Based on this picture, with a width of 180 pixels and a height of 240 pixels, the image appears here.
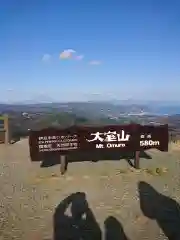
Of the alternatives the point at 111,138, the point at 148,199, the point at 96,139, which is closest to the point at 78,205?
the point at 148,199

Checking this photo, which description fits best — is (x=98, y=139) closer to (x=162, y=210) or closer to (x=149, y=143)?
(x=149, y=143)

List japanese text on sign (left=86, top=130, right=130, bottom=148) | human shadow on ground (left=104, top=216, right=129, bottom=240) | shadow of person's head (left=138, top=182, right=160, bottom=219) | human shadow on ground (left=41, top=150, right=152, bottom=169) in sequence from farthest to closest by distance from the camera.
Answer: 1. human shadow on ground (left=41, top=150, right=152, bottom=169)
2. japanese text on sign (left=86, top=130, right=130, bottom=148)
3. shadow of person's head (left=138, top=182, right=160, bottom=219)
4. human shadow on ground (left=104, top=216, right=129, bottom=240)

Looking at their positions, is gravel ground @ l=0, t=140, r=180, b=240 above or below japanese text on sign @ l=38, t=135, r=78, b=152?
below

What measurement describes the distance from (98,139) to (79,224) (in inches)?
157

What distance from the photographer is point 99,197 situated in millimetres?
7719

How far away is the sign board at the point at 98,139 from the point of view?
31.3 feet

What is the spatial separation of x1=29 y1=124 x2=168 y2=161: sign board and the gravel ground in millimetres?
778

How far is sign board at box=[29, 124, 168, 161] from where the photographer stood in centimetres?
953

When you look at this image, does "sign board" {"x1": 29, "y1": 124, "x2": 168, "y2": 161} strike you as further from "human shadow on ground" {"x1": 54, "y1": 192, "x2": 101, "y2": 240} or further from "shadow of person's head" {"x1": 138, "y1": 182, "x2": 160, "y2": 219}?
"human shadow on ground" {"x1": 54, "y1": 192, "x2": 101, "y2": 240}

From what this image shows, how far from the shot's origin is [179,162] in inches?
456

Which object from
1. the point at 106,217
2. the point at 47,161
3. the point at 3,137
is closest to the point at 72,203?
the point at 106,217

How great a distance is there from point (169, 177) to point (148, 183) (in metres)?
0.97

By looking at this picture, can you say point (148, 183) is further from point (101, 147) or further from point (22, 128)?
point (22, 128)

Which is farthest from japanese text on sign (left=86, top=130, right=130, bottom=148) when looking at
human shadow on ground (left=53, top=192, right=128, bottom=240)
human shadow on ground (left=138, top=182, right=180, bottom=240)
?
human shadow on ground (left=53, top=192, right=128, bottom=240)
